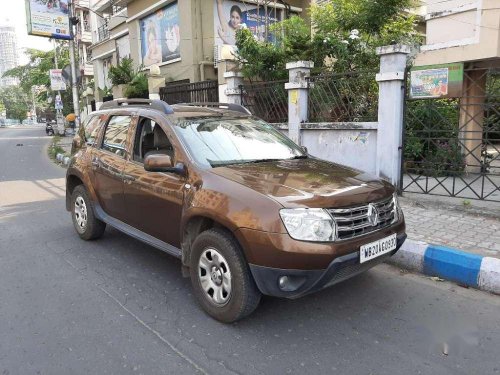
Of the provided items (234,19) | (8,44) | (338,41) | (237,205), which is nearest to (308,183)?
(237,205)

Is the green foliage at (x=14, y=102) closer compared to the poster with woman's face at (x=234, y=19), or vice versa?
the poster with woman's face at (x=234, y=19)

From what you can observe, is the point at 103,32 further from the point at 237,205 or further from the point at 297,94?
the point at 237,205

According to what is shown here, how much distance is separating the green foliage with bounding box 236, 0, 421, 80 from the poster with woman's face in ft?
14.5

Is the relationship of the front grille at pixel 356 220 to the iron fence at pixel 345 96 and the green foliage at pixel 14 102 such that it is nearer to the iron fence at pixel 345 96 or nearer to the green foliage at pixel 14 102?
the iron fence at pixel 345 96

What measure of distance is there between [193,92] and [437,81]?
7697 mm

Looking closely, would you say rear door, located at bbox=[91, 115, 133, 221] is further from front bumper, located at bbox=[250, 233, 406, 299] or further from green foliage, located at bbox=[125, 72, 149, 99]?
green foliage, located at bbox=[125, 72, 149, 99]

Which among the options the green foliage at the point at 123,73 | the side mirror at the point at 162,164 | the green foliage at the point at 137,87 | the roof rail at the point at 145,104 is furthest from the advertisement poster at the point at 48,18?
the side mirror at the point at 162,164

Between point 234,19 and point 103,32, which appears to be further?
point 103,32

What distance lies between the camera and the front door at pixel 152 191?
3900 mm

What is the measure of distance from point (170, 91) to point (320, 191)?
11.3m

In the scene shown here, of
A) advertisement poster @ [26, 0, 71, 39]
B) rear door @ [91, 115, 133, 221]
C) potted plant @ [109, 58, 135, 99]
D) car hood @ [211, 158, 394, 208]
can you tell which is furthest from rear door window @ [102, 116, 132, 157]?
advertisement poster @ [26, 0, 71, 39]

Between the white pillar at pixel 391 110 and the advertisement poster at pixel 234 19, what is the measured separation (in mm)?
8631

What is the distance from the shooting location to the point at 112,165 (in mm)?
4840

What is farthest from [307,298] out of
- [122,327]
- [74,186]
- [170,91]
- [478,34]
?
[170,91]
